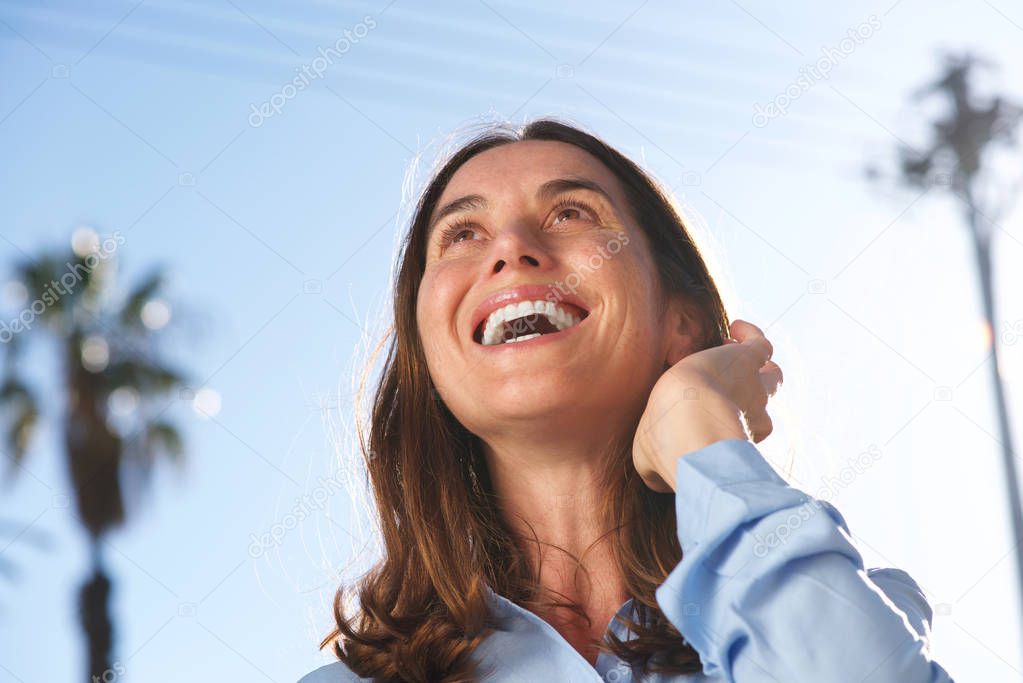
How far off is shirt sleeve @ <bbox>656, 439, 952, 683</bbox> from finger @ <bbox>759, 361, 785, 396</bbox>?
58 centimetres

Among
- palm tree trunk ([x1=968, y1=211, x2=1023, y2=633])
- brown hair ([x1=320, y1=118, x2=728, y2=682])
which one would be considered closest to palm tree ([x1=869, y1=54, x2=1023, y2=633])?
palm tree trunk ([x1=968, y1=211, x2=1023, y2=633])

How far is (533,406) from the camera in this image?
7.97 feet

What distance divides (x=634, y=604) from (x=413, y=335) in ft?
3.29

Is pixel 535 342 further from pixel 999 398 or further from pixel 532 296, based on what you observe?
pixel 999 398

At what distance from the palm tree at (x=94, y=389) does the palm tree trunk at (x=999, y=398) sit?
949 cm

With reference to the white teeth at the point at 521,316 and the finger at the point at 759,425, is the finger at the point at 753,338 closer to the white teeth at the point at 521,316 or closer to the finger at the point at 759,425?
the finger at the point at 759,425

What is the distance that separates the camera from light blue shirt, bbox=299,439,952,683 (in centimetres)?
182

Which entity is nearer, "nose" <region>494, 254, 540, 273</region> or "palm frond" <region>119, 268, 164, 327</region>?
"nose" <region>494, 254, 540, 273</region>

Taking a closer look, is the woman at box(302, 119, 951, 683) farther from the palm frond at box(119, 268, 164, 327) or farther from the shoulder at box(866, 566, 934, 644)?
the palm frond at box(119, 268, 164, 327)

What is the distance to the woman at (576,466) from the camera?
1.92 meters

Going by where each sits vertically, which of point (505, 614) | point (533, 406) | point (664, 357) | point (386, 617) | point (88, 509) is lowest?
point (88, 509)

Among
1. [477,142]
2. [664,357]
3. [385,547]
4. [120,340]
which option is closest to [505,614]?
[385,547]

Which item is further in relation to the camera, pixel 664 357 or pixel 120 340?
pixel 120 340

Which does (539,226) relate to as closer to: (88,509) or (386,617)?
(386,617)
